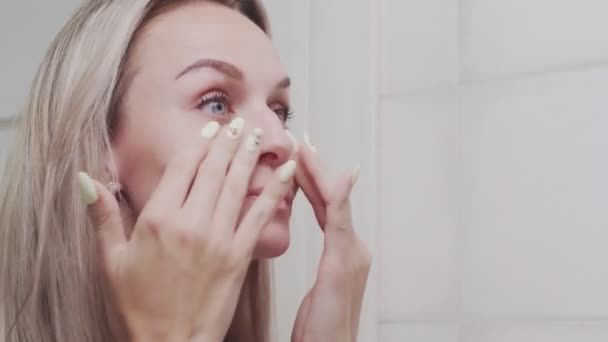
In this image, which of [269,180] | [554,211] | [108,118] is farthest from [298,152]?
[554,211]

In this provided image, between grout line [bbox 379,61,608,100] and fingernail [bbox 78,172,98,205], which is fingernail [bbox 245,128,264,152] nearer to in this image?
fingernail [bbox 78,172,98,205]

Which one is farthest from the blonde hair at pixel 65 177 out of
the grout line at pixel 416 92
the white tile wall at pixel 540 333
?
the white tile wall at pixel 540 333

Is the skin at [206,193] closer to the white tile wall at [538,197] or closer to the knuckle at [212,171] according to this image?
the knuckle at [212,171]

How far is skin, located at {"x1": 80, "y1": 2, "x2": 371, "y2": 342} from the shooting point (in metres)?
0.78

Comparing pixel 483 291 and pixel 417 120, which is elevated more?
pixel 417 120

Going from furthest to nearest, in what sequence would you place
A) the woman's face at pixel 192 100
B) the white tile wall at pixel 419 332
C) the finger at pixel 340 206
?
1. the white tile wall at pixel 419 332
2. the finger at pixel 340 206
3. the woman's face at pixel 192 100

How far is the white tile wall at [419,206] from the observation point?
1120 mm

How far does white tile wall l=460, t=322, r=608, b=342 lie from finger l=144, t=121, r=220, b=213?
439mm

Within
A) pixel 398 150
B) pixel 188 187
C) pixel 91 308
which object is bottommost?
pixel 91 308

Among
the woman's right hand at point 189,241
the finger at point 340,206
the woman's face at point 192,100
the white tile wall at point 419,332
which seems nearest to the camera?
the woman's right hand at point 189,241

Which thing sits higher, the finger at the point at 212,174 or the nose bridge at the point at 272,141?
the nose bridge at the point at 272,141

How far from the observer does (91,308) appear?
874mm

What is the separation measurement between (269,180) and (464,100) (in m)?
0.37

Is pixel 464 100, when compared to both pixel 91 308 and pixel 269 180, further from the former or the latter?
pixel 91 308
